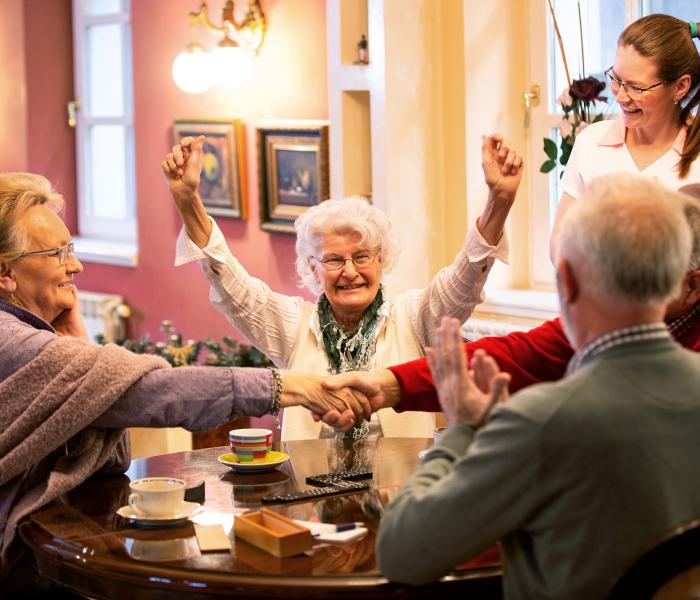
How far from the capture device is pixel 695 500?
4.84ft

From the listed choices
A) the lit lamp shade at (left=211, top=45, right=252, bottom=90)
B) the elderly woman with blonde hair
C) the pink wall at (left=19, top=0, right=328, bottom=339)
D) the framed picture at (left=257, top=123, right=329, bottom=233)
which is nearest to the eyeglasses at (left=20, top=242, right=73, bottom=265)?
the elderly woman with blonde hair

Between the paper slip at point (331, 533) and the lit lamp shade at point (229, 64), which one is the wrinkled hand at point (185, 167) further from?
the lit lamp shade at point (229, 64)

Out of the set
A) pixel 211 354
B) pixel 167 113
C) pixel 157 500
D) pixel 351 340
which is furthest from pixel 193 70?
pixel 157 500

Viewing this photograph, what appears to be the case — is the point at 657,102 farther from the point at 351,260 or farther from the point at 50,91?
the point at 50,91

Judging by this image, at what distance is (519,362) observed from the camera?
A: 2479mm

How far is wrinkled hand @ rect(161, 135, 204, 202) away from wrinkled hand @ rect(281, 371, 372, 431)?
773 mm

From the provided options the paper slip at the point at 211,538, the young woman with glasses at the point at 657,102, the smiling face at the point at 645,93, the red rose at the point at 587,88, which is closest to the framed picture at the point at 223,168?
the red rose at the point at 587,88

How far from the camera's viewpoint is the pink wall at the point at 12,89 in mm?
6578

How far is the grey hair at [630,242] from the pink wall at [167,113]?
11.2 ft

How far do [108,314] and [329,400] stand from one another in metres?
3.99

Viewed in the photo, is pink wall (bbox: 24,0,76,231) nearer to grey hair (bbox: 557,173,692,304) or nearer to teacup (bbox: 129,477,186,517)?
teacup (bbox: 129,477,186,517)

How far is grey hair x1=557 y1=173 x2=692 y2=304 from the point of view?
1.42 m

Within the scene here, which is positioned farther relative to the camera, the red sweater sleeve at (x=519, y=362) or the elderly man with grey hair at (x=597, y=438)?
the red sweater sleeve at (x=519, y=362)

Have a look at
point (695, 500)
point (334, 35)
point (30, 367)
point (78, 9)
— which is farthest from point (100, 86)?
point (695, 500)
